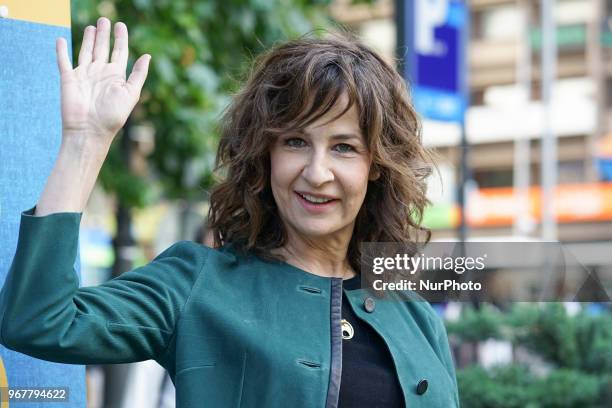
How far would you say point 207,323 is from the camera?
2041mm

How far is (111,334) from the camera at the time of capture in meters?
1.89

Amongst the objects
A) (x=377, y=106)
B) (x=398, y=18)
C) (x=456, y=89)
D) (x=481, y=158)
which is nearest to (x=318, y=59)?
(x=377, y=106)

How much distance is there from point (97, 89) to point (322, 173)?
522 millimetres

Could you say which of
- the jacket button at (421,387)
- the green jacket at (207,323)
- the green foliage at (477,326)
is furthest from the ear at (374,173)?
the green foliage at (477,326)

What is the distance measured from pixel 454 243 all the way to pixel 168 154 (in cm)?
529

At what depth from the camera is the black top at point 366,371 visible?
2.11 metres

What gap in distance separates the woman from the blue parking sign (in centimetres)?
385

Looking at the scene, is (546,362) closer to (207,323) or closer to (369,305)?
(369,305)

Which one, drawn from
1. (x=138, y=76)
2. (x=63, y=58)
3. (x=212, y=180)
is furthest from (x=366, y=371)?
(x=212, y=180)

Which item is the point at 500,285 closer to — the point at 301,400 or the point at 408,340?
the point at 408,340

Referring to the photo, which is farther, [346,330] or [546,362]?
[546,362]

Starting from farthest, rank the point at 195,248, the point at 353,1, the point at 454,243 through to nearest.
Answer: the point at 353,1, the point at 454,243, the point at 195,248

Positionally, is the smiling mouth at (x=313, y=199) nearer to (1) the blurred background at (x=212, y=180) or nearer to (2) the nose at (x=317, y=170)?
(2) the nose at (x=317, y=170)

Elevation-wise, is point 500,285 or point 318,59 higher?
point 318,59
